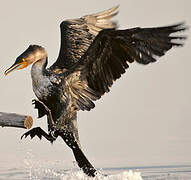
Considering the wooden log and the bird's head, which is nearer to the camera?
the wooden log

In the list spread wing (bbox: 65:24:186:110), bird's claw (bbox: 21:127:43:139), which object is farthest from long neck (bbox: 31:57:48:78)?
bird's claw (bbox: 21:127:43:139)

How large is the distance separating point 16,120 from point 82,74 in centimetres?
89

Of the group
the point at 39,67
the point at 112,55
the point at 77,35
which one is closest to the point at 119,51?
the point at 112,55

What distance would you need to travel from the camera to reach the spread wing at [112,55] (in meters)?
5.46

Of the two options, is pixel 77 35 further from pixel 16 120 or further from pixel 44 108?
pixel 16 120

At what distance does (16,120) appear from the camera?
18.4 ft

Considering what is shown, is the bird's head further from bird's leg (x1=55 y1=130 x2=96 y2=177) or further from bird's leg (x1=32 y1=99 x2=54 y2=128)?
bird's leg (x1=55 y1=130 x2=96 y2=177)

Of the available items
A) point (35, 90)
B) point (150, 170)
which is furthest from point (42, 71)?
point (150, 170)

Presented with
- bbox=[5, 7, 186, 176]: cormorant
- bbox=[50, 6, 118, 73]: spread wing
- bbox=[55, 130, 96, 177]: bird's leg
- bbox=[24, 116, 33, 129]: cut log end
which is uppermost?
bbox=[50, 6, 118, 73]: spread wing

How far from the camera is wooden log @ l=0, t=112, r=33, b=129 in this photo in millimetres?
5578

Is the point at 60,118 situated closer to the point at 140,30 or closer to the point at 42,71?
the point at 42,71

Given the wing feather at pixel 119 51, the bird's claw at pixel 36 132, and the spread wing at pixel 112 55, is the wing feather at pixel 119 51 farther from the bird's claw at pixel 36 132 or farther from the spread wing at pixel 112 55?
the bird's claw at pixel 36 132

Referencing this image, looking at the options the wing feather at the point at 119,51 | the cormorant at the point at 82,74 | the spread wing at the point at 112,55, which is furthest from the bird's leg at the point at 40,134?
the wing feather at the point at 119,51

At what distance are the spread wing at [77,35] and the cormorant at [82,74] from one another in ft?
1.19
